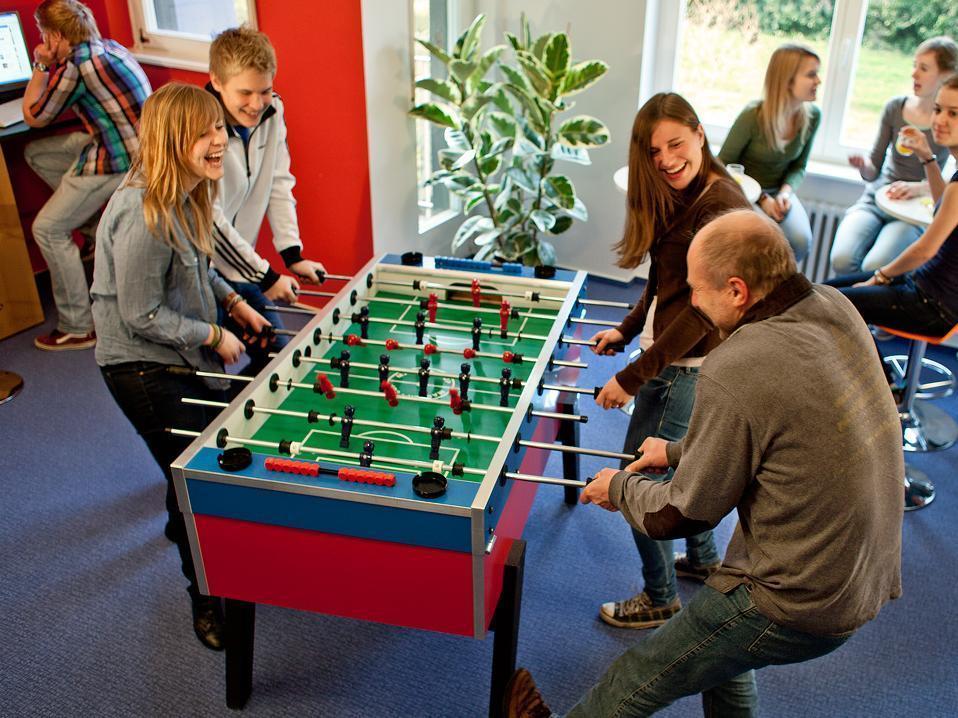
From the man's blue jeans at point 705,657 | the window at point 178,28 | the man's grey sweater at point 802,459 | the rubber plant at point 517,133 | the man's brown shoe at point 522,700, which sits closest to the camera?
the man's grey sweater at point 802,459

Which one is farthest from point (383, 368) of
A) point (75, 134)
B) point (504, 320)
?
point (75, 134)

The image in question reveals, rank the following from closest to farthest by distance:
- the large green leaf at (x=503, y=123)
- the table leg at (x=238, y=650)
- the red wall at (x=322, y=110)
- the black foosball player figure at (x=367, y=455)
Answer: the black foosball player figure at (x=367, y=455) < the table leg at (x=238, y=650) < the red wall at (x=322, y=110) < the large green leaf at (x=503, y=123)

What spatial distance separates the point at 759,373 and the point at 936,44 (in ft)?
10.0

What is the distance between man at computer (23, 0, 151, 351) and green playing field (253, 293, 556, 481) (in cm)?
192

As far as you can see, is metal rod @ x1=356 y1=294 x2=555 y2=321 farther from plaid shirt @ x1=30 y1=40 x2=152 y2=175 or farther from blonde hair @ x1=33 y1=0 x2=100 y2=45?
blonde hair @ x1=33 y1=0 x2=100 y2=45

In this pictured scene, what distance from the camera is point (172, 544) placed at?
10.4 feet

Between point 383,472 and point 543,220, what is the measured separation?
271 centimetres

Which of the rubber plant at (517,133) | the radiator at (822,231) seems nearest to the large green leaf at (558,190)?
the rubber plant at (517,133)

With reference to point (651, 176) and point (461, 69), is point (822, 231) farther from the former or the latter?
point (651, 176)

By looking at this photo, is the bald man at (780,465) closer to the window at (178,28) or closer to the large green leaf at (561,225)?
the large green leaf at (561,225)

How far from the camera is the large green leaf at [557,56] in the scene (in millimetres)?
4129

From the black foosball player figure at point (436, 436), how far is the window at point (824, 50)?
10.7 ft

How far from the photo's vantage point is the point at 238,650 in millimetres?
2475

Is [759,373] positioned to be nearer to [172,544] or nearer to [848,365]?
[848,365]
